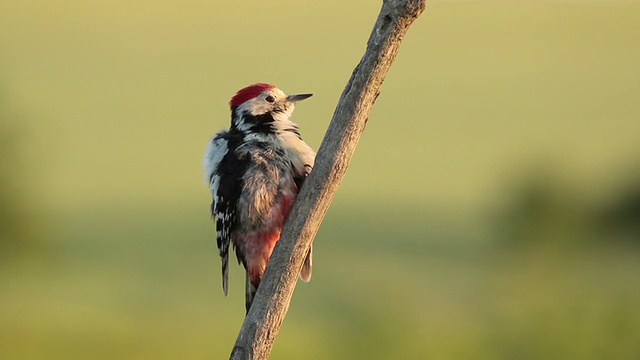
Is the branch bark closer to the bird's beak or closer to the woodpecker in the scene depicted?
the woodpecker

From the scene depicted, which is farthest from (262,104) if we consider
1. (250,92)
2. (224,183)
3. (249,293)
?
(249,293)

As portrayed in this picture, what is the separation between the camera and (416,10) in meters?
2.69

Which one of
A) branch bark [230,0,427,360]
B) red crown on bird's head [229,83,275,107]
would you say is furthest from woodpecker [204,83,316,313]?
branch bark [230,0,427,360]

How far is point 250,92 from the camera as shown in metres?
3.66

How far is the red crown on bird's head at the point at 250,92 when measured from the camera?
3.65 meters

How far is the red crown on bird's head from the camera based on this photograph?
3.65 metres

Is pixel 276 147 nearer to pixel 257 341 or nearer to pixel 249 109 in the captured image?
pixel 249 109

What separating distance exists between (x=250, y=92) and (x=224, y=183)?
500 mm

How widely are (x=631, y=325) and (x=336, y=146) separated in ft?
17.9

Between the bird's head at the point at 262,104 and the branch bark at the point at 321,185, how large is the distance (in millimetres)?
858

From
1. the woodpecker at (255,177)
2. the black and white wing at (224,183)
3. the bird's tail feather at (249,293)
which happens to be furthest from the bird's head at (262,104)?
the bird's tail feather at (249,293)

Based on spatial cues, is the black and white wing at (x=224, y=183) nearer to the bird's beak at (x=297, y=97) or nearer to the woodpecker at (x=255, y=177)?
the woodpecker at (x=255, y=177)

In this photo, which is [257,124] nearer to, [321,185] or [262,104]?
[262,104]

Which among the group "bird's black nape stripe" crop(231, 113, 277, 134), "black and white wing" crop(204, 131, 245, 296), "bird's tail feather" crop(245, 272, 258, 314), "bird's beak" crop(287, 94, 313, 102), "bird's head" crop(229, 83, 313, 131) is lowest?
"bird's tail feather" crop(245, 272, 258, 314)
